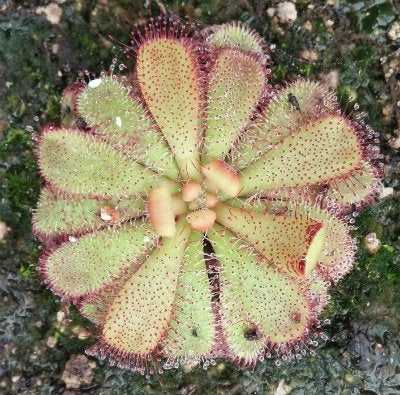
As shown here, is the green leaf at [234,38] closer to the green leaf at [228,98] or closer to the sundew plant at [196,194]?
the sundew plant at [196,194]

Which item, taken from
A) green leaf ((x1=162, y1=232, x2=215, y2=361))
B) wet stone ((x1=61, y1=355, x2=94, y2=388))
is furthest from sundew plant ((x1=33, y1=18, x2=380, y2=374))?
wet stone ((x1=61, y1=355, x2=94, y2=388))

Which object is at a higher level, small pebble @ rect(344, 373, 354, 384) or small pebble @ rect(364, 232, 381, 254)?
small pebble @ rect(364, 232, 381, 254)

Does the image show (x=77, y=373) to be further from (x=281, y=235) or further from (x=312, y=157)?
(x=312, y=157)

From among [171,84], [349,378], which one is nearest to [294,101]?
[171,84]

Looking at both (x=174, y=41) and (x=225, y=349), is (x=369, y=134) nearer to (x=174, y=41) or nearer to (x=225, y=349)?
(x=174, y=41)

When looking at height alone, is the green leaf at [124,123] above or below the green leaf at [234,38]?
below

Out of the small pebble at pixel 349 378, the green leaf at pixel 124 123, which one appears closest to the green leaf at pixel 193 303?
the green leaf at pixel 124 123

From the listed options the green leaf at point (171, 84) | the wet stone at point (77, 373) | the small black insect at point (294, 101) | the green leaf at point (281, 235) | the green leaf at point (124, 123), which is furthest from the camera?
the wet stone at point (77, 373)

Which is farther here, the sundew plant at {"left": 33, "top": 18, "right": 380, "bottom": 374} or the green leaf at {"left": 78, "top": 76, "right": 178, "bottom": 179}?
the green leaf at {"left": 78, "top": 76, "right": 178, "bottom": 179}

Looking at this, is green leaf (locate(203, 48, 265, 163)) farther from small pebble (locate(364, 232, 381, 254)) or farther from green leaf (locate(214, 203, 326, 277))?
small pebble (locate(364, 232, 381, 254))

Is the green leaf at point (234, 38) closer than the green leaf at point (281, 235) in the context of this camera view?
No
